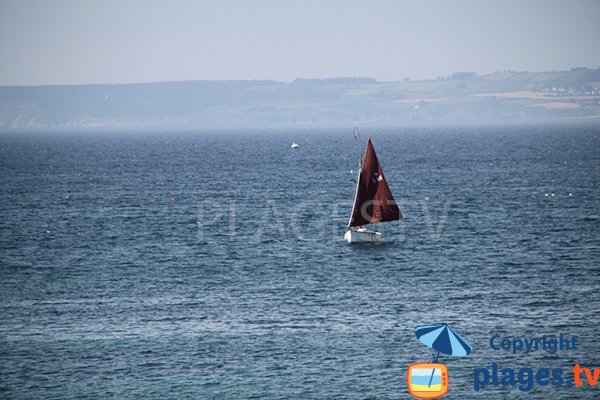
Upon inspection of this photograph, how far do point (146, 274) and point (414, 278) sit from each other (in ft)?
79.5

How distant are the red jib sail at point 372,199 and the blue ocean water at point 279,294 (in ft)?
11.1

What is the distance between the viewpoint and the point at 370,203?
333 ft

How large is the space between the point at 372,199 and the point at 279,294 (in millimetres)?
25176

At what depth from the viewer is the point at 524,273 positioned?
85750 millimetres

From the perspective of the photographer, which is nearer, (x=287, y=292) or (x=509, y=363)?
(x=509, y=363)

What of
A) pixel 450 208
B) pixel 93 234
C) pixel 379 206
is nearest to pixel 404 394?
pixel 379 206

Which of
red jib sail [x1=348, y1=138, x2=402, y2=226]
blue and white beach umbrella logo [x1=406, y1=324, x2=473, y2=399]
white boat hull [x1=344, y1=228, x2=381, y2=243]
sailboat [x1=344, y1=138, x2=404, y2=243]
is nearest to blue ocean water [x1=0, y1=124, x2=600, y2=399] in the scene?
white boat hull [x1=344, y1=228, x2=381, y2=243]

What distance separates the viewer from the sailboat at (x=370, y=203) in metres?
101

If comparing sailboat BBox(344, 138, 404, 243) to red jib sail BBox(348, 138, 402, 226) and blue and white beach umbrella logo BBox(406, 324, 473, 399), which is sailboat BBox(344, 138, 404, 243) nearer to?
red jib sail BBox(348, 138, 402, 226)

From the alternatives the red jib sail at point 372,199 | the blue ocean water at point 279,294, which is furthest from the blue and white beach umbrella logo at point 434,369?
the red jib sail at point 372,199

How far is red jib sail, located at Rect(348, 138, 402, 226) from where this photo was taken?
3969 inches

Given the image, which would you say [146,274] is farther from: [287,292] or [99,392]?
[99,392]

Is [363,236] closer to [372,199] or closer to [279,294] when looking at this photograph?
[372,199]

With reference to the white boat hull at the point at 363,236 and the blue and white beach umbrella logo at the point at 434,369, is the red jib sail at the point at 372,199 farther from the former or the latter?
the blue and white beach umbrella logo at the point at 434,369
